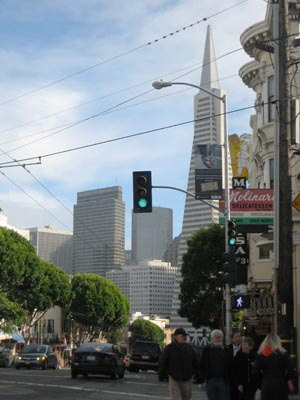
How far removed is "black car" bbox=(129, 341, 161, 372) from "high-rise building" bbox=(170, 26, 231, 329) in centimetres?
1043

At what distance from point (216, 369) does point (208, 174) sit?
51.5ft

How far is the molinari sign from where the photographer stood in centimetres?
2227

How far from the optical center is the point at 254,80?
34219mm

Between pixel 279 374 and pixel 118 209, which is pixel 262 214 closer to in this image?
pixel 279 374

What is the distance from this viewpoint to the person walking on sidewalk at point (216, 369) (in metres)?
11.2

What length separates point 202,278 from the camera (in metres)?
53.9

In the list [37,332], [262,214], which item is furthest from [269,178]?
[37,332]

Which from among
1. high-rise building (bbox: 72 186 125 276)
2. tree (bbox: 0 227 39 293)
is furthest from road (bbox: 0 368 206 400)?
high-rise building (bbox: 72 186 125 276)

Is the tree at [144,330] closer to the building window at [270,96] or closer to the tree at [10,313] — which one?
the tree at [10,313]

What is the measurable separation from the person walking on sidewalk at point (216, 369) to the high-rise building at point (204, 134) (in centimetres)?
1448

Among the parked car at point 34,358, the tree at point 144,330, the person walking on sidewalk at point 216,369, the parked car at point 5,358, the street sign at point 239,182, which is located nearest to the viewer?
the person walking on sidewalk at point 216,369

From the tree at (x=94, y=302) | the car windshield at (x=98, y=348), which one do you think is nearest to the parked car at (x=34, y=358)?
the car windshield at (x=98, y=348)

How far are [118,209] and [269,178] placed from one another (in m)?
118

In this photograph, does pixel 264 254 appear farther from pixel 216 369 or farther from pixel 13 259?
pixel 13 259
